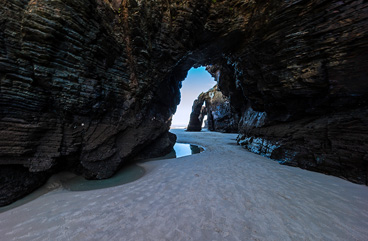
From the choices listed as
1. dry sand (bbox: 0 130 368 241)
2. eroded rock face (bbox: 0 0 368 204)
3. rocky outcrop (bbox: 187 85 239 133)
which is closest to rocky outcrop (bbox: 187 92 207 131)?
rocky outcrop (bbox: 187 85 239 133)

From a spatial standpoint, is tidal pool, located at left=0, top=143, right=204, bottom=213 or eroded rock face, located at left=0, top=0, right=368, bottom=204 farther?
eroded rock face, located at left=0, top=0, right=368, bottom=204

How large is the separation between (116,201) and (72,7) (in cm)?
852

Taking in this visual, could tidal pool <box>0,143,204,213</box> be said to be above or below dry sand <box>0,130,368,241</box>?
below

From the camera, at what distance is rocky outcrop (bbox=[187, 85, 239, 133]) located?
117 ft

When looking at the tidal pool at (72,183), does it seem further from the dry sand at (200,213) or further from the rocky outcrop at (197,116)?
the rocky outcrop at (197,116)

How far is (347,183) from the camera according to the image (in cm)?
511

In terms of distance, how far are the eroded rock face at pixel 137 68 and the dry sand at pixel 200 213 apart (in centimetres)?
219

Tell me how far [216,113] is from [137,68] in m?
34.6

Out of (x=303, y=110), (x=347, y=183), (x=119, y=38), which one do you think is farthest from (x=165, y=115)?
(x=347, y=183)

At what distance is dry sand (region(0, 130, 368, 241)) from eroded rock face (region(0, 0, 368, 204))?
2187 mm

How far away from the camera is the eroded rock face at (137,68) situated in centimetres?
449

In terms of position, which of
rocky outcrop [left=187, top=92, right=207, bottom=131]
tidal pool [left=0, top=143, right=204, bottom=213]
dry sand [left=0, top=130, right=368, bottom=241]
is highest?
rocky outcrop [left=187, top=92, right=207, bottom=131]

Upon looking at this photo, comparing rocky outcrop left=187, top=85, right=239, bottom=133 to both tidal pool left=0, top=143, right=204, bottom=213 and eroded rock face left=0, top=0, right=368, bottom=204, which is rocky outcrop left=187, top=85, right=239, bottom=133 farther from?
tidal pool left=0, top=143, right=204, bottom=213

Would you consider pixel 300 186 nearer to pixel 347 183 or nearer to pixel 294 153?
pixel 347 183
